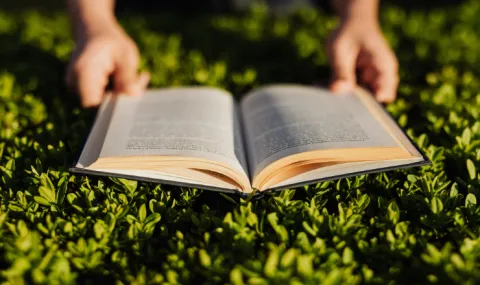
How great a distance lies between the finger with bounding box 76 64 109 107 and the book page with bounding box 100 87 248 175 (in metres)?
0.12

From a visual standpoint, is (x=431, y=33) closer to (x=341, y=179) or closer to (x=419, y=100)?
(x=419, y=100)

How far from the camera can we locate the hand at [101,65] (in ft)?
8.14

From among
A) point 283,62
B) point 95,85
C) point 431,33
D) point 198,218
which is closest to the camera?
point 198,218

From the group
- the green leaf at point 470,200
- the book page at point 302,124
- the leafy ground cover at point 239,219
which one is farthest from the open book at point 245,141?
the green leaf at point 470,200

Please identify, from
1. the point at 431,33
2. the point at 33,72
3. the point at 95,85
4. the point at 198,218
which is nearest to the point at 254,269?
the point at 198,218

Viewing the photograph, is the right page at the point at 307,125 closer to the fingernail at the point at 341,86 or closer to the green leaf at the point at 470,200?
the fingernail at the point at 341,86

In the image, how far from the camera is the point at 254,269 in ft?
4.85

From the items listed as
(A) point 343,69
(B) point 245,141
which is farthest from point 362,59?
(B) point 245,141

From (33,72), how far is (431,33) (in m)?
2.89

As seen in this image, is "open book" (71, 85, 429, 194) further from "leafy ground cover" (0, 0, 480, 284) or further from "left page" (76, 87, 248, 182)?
"leafy ground cover" (0, 0, 480, 284)

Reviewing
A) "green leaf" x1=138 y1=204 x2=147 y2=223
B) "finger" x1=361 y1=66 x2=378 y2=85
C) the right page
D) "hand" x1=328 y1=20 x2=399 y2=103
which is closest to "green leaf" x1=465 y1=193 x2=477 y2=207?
the right page

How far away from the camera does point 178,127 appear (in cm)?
215

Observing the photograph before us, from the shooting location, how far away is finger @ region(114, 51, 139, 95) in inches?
103

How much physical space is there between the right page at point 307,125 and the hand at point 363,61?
0.46ft
